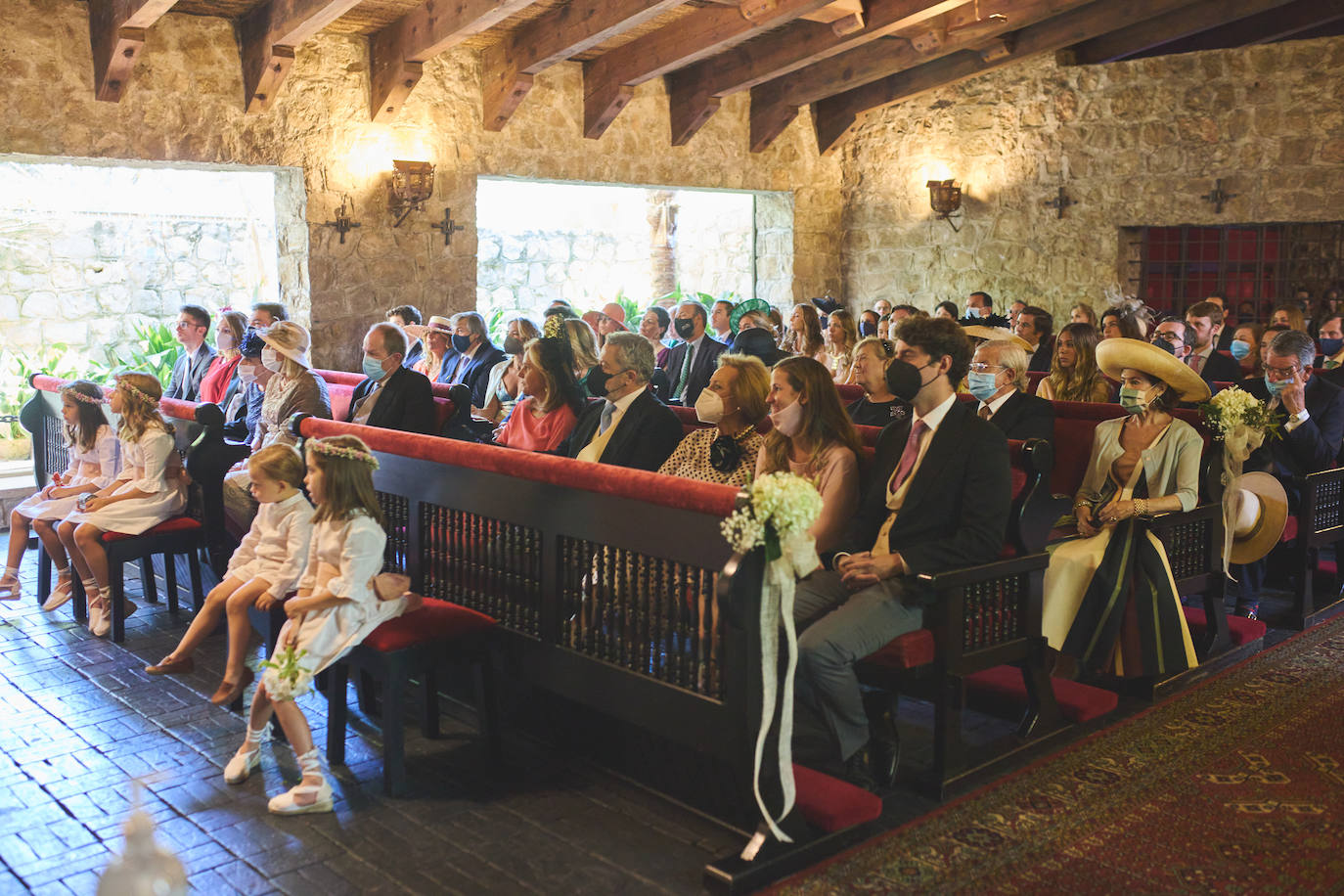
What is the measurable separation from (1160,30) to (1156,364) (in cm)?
656

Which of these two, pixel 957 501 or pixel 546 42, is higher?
pixel 546 42

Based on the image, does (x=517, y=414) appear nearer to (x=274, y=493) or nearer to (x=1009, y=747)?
(x=274, y=493)

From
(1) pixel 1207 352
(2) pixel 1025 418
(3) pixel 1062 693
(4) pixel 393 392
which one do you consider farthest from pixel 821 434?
(1) pixel 1207 352

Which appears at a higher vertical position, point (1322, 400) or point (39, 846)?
point (1322, 400)

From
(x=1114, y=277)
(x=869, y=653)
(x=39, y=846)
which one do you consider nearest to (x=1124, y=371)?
(x=869, y=653)

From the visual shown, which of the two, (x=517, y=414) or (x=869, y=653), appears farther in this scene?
(x=517, y=414)

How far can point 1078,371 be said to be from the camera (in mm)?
5773

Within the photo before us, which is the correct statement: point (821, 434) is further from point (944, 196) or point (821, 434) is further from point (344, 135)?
point (944, 196)

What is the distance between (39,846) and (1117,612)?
11.1 feet

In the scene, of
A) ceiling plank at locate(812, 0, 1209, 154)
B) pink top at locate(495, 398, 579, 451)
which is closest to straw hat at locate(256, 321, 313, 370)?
pink top at locate(495, 398, 579, 451)

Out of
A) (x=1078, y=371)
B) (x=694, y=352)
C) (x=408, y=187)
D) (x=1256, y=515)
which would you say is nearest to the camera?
(x=1256, y=515)

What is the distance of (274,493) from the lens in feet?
12.8

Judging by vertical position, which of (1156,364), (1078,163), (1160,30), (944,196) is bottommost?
(1156,364)

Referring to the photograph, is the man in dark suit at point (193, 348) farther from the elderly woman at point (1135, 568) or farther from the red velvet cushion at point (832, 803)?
the elderly woman at point (1135, 568)
